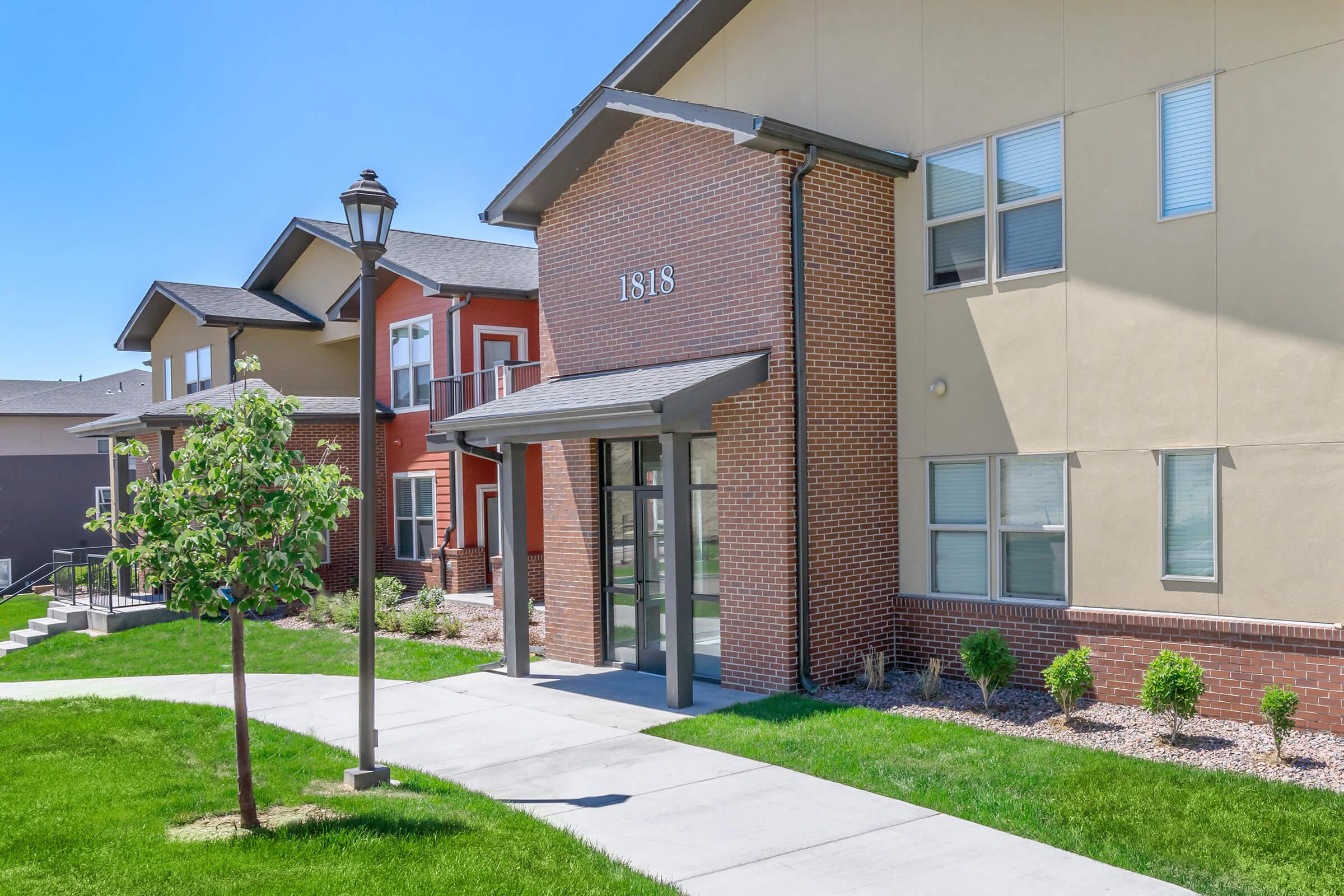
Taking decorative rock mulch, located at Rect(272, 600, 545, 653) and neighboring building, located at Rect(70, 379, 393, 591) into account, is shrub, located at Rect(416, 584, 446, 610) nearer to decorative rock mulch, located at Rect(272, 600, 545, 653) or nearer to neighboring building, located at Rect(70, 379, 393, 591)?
decorative rock mulch, located at Rect(272, 600, 545, 653)

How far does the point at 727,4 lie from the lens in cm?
1355

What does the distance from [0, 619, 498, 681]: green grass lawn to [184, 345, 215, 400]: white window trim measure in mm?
8834

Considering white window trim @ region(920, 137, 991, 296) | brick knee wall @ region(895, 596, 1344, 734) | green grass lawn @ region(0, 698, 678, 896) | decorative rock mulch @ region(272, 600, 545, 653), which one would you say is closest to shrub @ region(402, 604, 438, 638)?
decorative rock mulch @ region(272, 600, 545, 653)

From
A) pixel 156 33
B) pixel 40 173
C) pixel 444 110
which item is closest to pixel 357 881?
pixel 156 33

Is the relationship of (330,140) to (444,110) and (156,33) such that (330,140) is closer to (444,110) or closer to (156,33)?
(444,110)

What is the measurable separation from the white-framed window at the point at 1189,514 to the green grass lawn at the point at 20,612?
20.4 meters

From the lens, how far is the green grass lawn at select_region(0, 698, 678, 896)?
5906 millimetres

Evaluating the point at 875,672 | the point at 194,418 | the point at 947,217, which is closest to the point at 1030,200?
the point at 947,217

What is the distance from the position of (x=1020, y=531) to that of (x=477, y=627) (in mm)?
9305

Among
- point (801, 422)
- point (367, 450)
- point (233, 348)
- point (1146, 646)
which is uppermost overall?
point (233, 348)

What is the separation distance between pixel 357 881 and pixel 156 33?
1566cm

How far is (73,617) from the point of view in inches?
773

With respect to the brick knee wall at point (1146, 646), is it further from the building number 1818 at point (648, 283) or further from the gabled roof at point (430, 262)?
the gabled roof at point (430, 262)

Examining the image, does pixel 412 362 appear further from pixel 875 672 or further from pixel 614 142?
pixel 875 672
